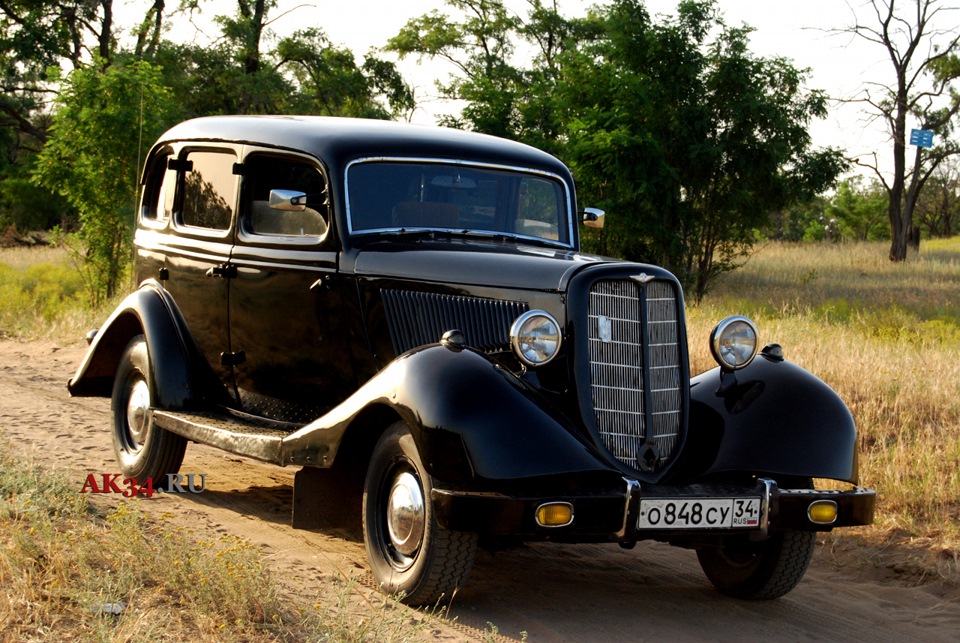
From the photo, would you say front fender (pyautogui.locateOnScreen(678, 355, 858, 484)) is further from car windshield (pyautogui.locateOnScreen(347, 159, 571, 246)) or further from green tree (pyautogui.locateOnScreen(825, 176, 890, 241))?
green tree (pyautogui.locateOnScreen(825, 176, 890, 241))

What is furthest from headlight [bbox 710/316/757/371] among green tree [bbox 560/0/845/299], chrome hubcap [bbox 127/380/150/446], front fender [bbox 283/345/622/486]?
green tree [bbox 560/0/845/299]

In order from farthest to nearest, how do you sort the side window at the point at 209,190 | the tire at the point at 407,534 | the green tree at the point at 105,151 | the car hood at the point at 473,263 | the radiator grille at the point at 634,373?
the green tree at the point at 105,151, the side window at the point at 209,190, the car hood at the point at 473,263, the radiator grille at the point at 634,373, the tire at the point at 407,534

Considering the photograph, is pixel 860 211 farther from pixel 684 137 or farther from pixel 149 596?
pixel 149 596

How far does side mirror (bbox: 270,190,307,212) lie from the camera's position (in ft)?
17.4

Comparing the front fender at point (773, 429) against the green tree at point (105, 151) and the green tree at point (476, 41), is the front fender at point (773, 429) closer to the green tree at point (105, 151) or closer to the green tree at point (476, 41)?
the green tree at point (105, 151)

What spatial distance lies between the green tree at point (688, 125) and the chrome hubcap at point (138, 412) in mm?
11879

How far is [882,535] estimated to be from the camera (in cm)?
617

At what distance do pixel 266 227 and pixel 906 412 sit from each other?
4.91 m

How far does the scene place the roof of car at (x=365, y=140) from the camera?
219 inches

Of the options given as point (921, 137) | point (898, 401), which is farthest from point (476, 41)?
point (898, 401)

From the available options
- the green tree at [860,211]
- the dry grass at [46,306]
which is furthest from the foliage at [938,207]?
the dry grass at [46,306]

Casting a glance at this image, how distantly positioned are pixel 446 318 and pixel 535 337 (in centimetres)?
68

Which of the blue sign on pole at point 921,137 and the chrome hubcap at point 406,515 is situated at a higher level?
the blue sign on pole at point 921,137

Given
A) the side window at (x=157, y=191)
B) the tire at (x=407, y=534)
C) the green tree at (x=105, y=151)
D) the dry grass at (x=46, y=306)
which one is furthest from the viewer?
the green tree at (x=105, y=151)
